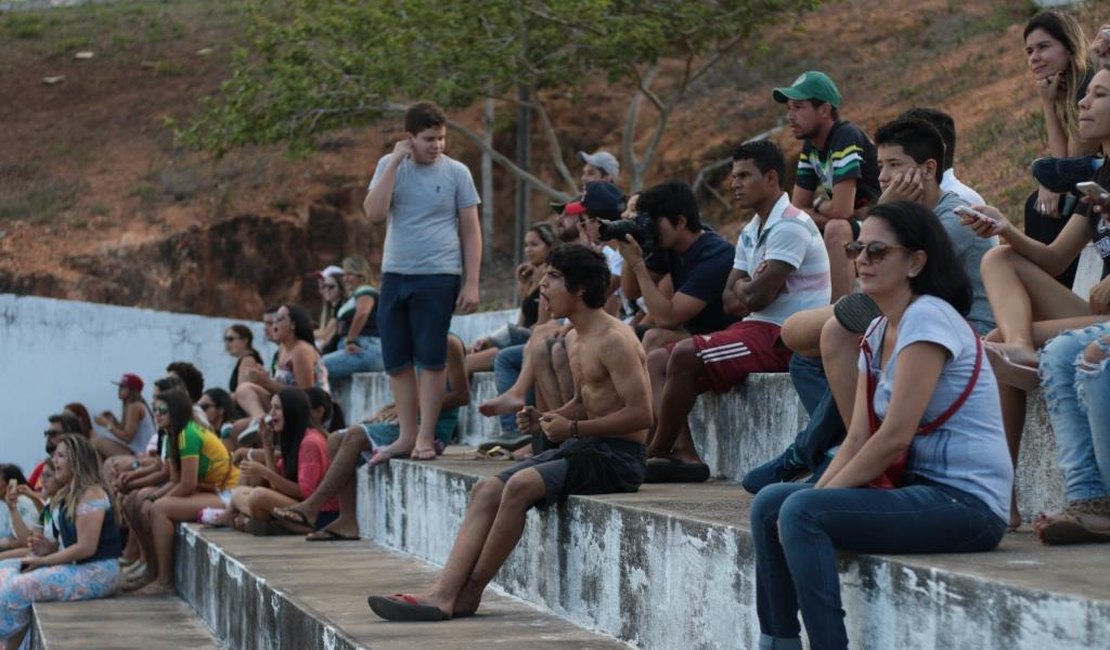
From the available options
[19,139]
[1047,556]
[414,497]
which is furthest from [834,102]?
[19,139]

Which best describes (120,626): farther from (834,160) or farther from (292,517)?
(834,160)

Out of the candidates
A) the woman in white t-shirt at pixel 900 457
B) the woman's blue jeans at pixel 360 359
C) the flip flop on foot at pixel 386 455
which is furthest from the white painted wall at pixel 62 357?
the woman in white t-shirt at pixel 900 457

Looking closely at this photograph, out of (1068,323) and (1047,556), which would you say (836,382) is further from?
(1047,556)

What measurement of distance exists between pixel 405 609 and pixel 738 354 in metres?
1.65

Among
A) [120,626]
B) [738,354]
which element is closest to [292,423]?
[120,626]

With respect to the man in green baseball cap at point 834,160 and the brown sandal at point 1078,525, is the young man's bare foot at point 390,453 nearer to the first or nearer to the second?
the man in green baseball cap at point 834,160

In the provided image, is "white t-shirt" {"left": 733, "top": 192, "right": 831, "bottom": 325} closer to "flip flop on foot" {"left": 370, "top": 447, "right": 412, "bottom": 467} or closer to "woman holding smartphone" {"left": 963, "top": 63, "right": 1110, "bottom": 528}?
"woman holding smartphone" {"left": 963, "top": 63, "right": 1110, "bottom": 528}

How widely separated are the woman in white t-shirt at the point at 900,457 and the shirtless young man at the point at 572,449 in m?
1.67

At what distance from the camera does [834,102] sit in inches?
255

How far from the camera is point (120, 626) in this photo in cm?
832

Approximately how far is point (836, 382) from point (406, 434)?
3.87 metres

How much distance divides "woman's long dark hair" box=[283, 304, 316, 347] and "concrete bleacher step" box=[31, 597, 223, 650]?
1.99m

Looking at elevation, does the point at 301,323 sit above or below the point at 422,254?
below

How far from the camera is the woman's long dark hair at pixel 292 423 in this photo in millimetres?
8789
